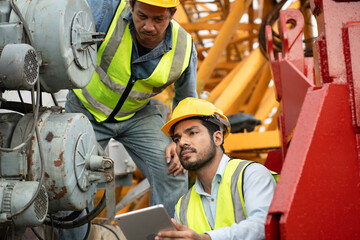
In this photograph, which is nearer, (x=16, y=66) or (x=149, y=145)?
(x=16, y=66)

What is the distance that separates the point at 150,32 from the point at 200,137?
0.81 meters

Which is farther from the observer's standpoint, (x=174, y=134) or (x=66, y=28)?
(x=174, y=134)

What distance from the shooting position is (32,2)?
296 cm

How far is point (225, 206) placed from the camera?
9.58 ft

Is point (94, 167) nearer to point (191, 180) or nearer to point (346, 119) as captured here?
point (346, 119)

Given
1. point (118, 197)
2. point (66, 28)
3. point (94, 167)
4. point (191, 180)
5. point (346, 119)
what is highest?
point (66, 28)

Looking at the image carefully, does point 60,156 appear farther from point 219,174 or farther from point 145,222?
point 219,174

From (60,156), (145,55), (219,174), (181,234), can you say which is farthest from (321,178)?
(145,55)

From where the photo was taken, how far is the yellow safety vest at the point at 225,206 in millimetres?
2873

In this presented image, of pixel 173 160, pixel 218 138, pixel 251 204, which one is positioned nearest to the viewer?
pixel 251 204

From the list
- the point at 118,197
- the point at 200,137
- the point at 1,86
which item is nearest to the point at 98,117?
the point at 200,137

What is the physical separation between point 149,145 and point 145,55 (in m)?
0.64

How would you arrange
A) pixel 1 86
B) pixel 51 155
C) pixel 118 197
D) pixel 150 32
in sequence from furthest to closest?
1. pixel 118 197
2. pixel 150 32
3. pixel 51 155
4. pixel 1 86

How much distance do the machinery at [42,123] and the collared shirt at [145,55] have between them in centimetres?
42
